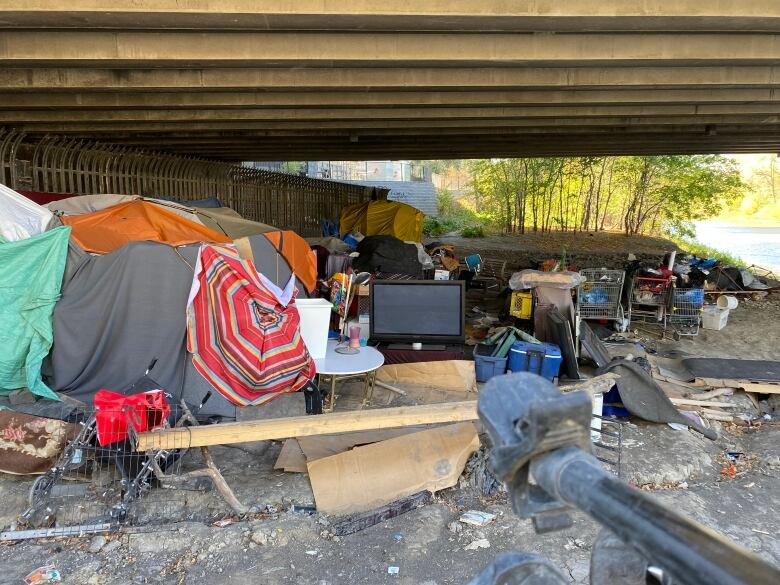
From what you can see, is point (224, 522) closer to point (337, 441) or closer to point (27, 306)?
point (337, 441)

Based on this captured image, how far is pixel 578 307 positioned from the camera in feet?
24.7

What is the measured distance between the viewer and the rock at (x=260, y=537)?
3.43 m

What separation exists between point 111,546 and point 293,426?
4.16 ft

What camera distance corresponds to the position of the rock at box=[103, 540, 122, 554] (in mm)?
3316

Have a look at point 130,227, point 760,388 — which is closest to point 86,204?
point 130,227

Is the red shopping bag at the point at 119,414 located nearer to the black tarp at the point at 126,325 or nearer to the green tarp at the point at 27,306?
the black tarp at the point at 126,325

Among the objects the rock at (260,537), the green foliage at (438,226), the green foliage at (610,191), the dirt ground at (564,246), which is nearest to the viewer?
the rock at (260,537)

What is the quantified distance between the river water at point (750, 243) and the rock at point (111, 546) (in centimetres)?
1956

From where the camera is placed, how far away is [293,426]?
3.50 m

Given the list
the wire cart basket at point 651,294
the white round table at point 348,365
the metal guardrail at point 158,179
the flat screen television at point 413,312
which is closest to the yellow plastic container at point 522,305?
the wire cart basket at point 651,294

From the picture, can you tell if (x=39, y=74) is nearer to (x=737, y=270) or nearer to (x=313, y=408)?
(x=313, y=408)

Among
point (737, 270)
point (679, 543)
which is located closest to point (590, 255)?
point (737, 270)

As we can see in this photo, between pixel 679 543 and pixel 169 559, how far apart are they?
131 inches

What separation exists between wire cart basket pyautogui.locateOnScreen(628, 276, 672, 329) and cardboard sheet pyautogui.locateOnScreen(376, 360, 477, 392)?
3.90 metres
